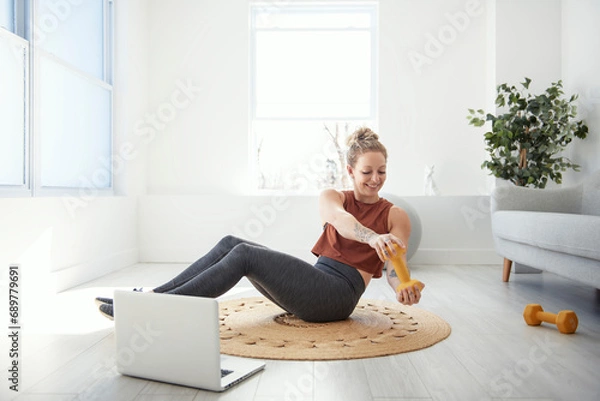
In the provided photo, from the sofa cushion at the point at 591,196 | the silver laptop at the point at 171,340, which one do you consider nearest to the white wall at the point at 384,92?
the sofa cushion at the point at 591,196

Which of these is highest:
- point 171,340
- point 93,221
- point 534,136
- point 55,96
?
point 55,96

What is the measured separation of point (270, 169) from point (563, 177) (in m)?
2.62

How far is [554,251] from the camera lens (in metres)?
3.02

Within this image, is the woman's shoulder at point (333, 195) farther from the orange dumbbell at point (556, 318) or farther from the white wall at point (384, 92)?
the white wall at point (384, 92)

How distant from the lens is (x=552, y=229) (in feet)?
9.75

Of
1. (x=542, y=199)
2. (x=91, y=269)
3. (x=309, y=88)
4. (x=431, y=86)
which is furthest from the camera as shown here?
(x=309, y=88)

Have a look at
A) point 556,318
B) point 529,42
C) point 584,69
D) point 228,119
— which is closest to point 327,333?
point 556,318

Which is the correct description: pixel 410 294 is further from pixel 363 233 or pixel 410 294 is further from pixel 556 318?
pixel 556 318

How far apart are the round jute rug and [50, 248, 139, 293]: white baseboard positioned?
129 cm

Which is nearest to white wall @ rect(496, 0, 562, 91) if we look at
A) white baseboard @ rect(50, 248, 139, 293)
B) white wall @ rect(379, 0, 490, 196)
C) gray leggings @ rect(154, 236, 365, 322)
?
white wall @ rect(379, 0, 490, 196)

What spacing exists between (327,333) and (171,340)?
80 cm

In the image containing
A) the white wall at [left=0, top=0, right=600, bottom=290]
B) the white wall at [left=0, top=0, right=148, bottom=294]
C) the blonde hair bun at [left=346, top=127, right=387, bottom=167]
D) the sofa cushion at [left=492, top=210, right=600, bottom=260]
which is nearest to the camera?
the blonde hair bun at [left=346, top=127, right=387, bottom=167]

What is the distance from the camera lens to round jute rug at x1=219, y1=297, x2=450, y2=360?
2.04 metres

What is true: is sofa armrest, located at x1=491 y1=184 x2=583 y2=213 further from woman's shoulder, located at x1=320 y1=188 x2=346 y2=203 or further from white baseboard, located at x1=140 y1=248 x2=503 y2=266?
woman's shoulder, located at x1=320 y1=188 x2=346 y2=203
